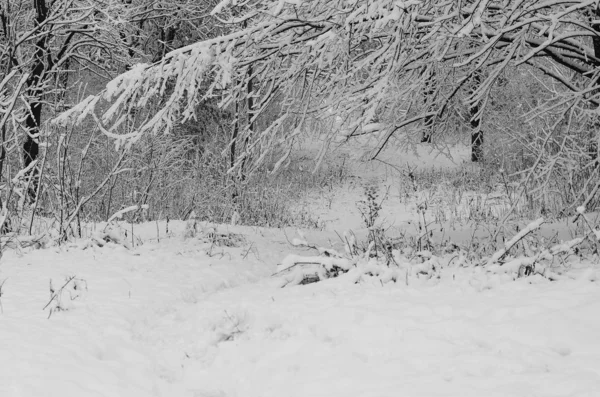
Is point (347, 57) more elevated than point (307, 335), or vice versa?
point (347, 57)

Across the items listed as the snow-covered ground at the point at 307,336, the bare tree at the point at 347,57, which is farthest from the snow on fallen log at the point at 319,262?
the bare tree at the point at 347,57

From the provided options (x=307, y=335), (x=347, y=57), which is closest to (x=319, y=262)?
(x=307, y=335)

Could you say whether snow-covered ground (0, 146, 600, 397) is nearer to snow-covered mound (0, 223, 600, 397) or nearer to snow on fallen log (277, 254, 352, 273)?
snow-covered mound (0, 223, 600, 397)

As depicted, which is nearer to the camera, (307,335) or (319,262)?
(307,335)

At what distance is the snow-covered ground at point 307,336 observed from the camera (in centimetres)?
297

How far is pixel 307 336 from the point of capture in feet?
12.4

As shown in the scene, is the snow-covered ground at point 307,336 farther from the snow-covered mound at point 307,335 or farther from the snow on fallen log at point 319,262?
the snow on fallen log at point 319,262

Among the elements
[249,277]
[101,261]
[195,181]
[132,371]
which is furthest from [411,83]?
[195,181]

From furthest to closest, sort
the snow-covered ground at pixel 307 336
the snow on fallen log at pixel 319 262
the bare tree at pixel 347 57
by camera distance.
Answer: the snow on fallen log at pixel 319 262 → the bare tree at pixel 347 57 → the snow-covered ground at pixel 307 336

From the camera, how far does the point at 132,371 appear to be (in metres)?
3.59

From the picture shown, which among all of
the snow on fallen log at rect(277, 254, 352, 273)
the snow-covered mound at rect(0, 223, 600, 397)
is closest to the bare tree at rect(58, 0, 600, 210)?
the snow on fallen log at rect(277, 254, 352, 273)

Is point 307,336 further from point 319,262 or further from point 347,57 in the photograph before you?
point 347,57

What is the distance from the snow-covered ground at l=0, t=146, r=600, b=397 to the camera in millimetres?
2975

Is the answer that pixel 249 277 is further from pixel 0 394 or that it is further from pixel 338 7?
pixel 0 394
